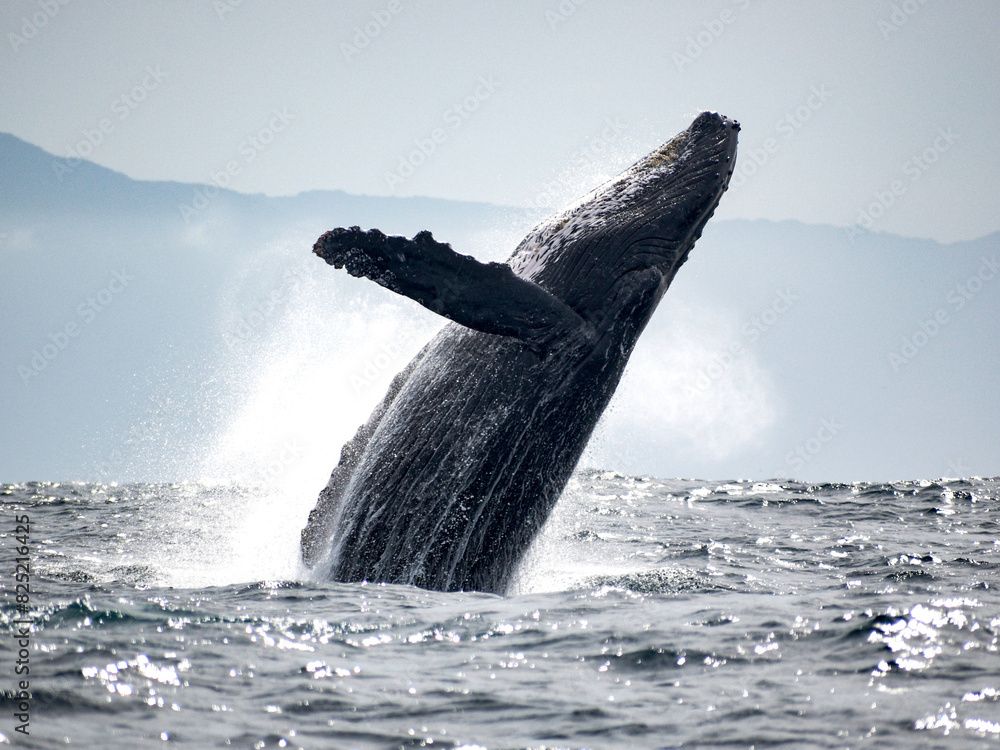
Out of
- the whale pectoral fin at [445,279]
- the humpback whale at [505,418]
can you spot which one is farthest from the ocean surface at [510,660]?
the whale pectoral fin at [445,279]

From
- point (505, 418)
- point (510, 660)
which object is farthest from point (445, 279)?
point (510, 660)

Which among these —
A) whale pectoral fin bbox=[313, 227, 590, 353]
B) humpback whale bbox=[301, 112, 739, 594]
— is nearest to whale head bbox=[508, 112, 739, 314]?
humpback whale bbox=[301, 112, 739, 594]

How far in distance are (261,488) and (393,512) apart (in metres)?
23.5

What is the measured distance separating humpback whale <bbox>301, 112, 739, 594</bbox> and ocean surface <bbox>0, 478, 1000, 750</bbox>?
0.69m

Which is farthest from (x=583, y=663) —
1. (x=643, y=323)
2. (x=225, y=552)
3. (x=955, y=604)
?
(x=225, y=552)

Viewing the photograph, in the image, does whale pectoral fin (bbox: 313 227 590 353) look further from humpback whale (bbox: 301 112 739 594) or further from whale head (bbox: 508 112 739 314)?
whale head (bbox: 508 112 739 314)

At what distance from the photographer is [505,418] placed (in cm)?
946

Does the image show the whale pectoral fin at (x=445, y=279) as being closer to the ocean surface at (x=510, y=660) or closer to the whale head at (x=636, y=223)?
the whale head at (x=636, y=223)

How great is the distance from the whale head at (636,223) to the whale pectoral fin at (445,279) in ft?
2.67

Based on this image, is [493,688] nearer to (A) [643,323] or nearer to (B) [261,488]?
(A) [643,323]

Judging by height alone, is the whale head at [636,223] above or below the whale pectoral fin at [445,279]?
above

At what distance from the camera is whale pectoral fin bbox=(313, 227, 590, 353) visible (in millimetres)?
8242

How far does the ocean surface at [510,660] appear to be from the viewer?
473cm

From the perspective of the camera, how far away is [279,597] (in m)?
7.97
